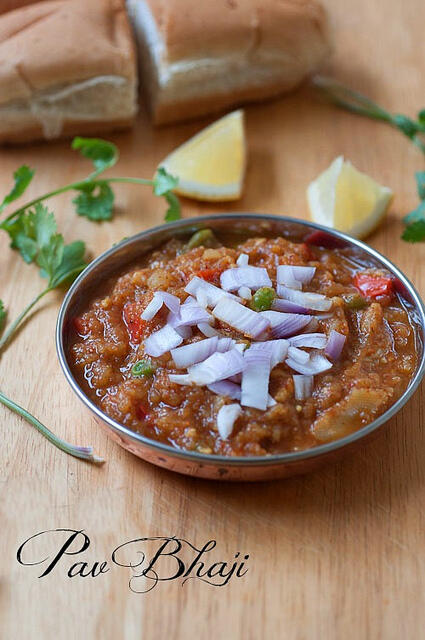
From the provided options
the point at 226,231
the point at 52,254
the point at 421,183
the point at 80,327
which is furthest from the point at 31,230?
the point at 421,183

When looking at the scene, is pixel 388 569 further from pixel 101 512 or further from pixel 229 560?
pixel 101 512

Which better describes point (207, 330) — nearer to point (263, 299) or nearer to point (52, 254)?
point (263, 299)

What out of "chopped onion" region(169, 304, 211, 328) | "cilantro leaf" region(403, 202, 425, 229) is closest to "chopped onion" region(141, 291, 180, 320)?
"chopped onion" region(169, 304, 211, 328)

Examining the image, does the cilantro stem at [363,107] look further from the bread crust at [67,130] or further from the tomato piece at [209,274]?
the tomato piece at [209,274]

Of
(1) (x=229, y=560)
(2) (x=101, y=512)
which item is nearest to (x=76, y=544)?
(2) (x=101, y=512)

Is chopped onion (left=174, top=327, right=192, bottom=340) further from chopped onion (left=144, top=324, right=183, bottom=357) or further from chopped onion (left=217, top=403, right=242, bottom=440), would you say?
chopped onion (left=217, top=403, right=242, bottom=440)
